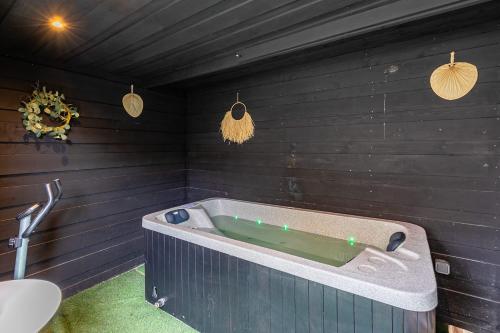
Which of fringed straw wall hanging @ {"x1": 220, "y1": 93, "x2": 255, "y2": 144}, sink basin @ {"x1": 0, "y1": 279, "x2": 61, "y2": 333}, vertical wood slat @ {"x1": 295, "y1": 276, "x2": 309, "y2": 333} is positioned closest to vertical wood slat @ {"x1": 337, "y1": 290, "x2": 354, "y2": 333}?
vertical wood slat @ {"x1": 295, "y1": 276, "x2": 309, "y2": 333}

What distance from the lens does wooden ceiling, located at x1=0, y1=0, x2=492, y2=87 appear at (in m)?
1.34

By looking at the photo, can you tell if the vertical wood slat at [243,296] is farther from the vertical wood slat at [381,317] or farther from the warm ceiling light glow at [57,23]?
the warm ceiling light glow at [57,23]

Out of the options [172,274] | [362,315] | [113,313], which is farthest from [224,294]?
[113,313]

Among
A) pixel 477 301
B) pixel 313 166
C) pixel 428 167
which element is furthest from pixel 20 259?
pixel 477 301

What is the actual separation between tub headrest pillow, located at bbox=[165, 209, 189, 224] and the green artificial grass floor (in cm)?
68

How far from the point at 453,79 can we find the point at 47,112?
303 centimetres

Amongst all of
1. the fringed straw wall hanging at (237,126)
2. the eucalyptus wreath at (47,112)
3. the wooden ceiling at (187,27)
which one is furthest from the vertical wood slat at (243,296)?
the eucalyptus wreath at (47,112)

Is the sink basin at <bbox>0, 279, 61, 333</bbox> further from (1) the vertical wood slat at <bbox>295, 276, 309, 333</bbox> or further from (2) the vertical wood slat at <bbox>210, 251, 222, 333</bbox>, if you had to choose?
(1) the vertical wood slat at <bbox>295, 276, 309, 333</bbox>

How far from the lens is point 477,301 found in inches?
69.1

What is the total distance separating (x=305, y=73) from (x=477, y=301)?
2176 millimetres

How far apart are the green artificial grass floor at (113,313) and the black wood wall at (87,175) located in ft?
0.70

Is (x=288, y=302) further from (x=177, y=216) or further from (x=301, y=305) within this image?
(x=177, y=216)

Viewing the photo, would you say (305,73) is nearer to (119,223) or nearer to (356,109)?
(356,109)

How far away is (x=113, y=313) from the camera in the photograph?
1985mm
